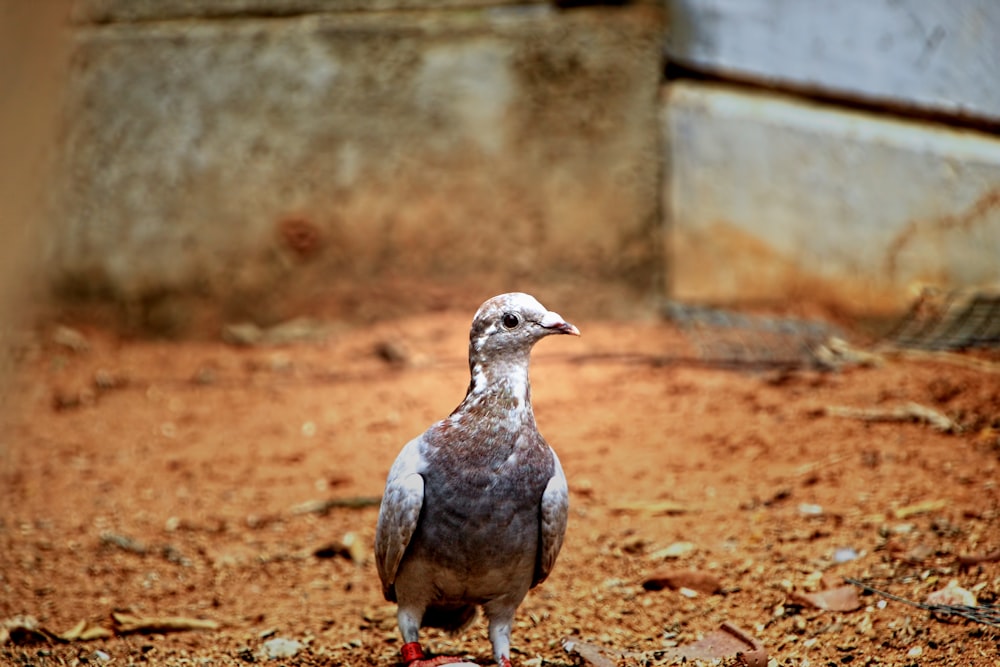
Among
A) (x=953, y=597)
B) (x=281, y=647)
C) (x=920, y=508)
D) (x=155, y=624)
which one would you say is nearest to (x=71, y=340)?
(x=155, y=624)

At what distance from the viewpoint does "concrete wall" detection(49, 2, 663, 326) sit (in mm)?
6023

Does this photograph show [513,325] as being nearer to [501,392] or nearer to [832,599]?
[501,392]

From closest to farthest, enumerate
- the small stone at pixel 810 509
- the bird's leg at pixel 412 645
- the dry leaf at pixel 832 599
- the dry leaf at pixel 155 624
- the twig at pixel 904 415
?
1. the bird's leg at pixel 412 645
2. the dry leaf at pixel 832 599
3. the dry leaf at pixel 155 624
4. the small stone at pixel 810 509
5. the twig at pixel 904 415

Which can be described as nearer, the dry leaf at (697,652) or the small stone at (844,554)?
the dry leaf at (697,652)

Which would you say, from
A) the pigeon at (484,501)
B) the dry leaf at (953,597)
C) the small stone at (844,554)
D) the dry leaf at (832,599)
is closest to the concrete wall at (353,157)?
the small stone at (844,554)

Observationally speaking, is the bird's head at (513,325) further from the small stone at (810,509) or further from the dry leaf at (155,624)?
the small stone at (810,509)

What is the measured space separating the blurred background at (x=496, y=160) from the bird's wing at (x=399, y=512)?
336 cm

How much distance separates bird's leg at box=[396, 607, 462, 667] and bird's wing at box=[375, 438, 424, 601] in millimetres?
98

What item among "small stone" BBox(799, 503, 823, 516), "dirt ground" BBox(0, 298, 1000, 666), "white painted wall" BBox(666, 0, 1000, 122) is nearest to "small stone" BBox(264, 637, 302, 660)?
"dirt ground" BBox(0, 298, 1000, 666)

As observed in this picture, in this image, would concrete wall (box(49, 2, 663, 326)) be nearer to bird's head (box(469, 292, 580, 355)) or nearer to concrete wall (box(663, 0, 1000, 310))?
concrete wall (box(663, 0, 1000, 310))

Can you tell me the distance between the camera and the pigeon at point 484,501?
9.09 ft

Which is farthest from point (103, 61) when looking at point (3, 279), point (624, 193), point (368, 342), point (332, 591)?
point (3, 279)

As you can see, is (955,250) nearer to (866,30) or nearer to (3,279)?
(866,30)

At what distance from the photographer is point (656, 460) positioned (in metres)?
4.58
